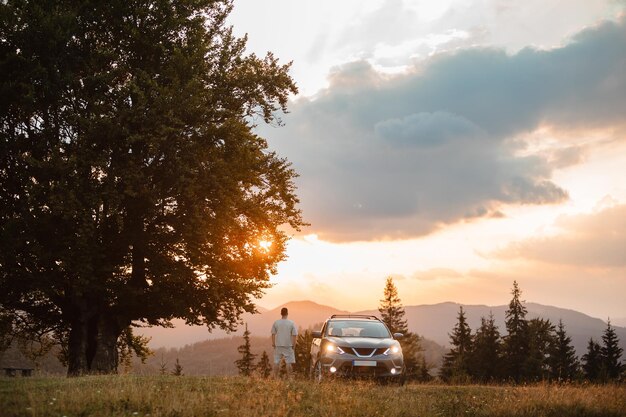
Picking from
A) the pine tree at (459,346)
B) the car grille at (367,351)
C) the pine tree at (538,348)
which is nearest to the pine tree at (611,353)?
the pine tree at (538,348)

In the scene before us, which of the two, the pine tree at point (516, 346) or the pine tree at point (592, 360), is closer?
the pine tree at point (516, 346)

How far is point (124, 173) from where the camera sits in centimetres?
1867

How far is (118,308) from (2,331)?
515cm

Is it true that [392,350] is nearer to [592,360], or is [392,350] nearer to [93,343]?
[93,343]

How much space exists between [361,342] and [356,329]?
144cm

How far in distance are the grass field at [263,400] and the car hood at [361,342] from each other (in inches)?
55.9

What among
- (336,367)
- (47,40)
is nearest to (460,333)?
(336,367)

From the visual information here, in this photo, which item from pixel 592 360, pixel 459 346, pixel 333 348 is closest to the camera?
pixel 333 348

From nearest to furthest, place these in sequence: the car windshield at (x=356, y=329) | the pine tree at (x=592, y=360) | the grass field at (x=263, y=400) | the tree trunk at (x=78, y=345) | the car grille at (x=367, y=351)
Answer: the grass field at (x=263, y=400) < the car grille at (x=367, y=351) < the car windshield at (x=356, y=329) < the tree trunk at (x=78, y=345) < the pine tree at (x=592, y=360)

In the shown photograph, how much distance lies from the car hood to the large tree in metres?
6.64

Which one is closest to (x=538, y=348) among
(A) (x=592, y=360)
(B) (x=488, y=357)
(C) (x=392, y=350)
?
(B) (x=488, y=357)

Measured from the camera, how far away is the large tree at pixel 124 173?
18.3m

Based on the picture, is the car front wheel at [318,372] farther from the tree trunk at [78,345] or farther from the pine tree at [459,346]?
the pine tree at [459,346]

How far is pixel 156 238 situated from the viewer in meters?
20.9
